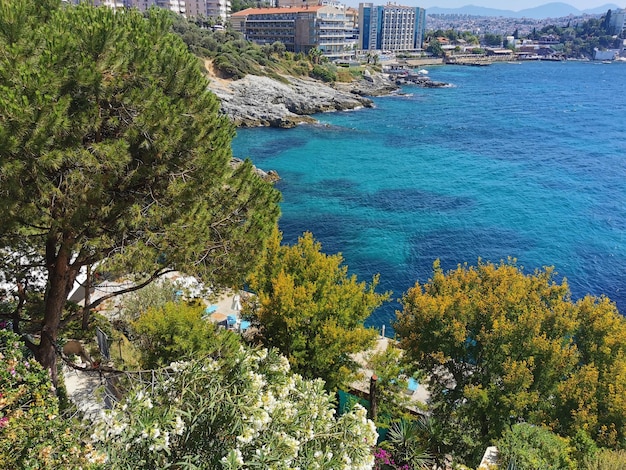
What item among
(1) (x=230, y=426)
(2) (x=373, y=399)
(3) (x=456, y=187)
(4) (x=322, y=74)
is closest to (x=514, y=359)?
(2) (x=373, y=399)

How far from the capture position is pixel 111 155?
7.35 meters

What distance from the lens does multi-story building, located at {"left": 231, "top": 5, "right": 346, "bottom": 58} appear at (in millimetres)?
109688

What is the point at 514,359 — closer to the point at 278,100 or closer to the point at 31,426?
the point at 31,426

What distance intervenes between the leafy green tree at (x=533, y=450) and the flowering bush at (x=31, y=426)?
7.87 meters

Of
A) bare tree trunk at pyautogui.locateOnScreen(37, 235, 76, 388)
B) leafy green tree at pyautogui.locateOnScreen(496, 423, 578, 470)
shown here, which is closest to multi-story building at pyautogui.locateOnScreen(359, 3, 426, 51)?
leafy green tree at pyautogui.locateOnScreen(496, 423, 578, 470)

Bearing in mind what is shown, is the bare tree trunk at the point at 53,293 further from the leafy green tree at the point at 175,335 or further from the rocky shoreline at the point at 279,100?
the rocky shoreline at the point at 279,100

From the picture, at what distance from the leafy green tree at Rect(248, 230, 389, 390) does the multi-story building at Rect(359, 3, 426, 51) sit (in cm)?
16072

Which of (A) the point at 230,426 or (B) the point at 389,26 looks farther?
(B) the point at 389,26

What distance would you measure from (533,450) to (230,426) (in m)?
7.09

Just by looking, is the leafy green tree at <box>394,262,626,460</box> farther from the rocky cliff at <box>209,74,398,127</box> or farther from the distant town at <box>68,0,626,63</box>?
the distant town at <box>68,0,626,63</box>

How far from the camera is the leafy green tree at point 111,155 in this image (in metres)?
6.79

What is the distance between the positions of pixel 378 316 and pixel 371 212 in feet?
48.3

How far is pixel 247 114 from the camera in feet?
219

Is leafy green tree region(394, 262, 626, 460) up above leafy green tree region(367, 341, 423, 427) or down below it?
above
